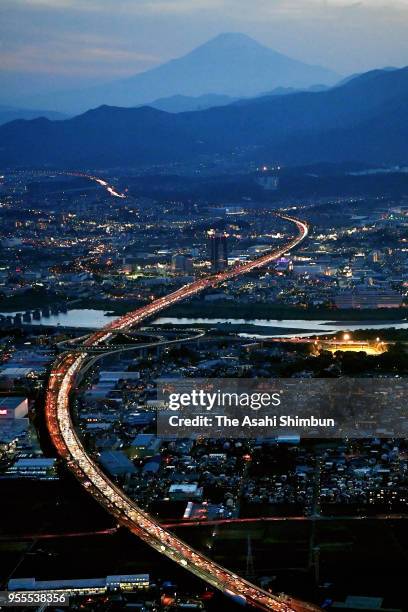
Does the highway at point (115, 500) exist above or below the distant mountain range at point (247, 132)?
below

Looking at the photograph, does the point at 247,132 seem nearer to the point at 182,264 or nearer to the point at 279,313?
the point at 182,264

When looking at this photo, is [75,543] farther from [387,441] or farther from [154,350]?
[154,350]

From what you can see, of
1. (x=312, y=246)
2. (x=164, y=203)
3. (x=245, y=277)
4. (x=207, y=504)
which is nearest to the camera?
(x=207, y=504)

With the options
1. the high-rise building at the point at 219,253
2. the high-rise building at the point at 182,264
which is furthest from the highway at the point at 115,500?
the high-rise building at the point at 219,253

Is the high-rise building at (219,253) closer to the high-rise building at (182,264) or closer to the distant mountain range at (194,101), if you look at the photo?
the high-rise building at (182,264)

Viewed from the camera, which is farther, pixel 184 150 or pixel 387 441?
pixel 184 150

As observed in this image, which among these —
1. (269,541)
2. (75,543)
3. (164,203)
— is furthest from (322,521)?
(164,203)

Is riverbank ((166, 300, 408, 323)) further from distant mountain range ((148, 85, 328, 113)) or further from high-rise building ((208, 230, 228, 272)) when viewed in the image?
distant mountain range ((148, 85, 328, 113))

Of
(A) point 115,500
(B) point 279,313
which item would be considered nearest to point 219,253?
(B) point 279,313
